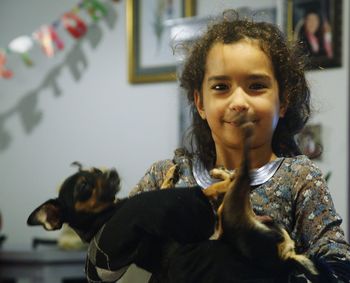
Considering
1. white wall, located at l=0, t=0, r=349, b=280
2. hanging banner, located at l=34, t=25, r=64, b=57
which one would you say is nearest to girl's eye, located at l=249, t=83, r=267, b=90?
white wall, located at l=0, t=0, r=349, b=280

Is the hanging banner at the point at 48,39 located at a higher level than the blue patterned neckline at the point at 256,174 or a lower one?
higher

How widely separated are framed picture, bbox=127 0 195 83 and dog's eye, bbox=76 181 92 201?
1785 millimetres

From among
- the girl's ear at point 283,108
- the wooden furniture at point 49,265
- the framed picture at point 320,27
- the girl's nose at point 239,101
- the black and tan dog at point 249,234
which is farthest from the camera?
the wooden furniture at point 49,265

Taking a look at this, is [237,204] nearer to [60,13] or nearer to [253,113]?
[253,113]

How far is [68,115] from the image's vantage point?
272 cm

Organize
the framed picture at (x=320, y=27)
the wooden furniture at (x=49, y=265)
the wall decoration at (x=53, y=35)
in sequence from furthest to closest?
the wall decoration at (x=53, y=35) → the wooden furniture at (x=49, y=265) → the framed picture at (x=320, y=27)

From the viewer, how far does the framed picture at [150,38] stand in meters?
2.47

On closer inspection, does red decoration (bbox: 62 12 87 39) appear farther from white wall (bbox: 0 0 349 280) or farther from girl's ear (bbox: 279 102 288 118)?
girl's ear (bbox: 279 102 288 118)

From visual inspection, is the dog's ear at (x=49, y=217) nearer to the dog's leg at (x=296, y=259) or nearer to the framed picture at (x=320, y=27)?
the dog's leg at (x=296, y=259)

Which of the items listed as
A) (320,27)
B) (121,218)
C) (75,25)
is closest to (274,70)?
(121,218)

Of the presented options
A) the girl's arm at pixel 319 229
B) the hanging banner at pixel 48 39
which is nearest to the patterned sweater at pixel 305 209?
the girl's arm at pixel 319 229

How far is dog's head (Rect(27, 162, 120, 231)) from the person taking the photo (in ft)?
2.24

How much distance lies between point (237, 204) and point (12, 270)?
189cm

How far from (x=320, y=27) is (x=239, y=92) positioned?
1.42 meters
